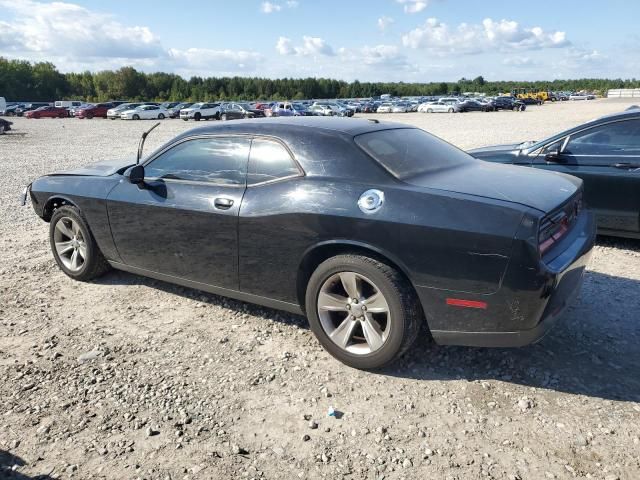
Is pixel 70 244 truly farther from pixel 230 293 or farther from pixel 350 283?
pixel 350 283

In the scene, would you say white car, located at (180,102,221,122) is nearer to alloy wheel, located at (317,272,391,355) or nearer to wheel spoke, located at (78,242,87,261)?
wheel spoke, located at (78,242,87,261)

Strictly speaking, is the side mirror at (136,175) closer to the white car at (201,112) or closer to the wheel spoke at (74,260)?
the wheel spoke at (74,260)

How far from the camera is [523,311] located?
2830 mm

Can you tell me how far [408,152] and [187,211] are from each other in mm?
1743

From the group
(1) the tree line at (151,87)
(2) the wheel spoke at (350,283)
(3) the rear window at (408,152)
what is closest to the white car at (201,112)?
(3) the rear window at (408,152)

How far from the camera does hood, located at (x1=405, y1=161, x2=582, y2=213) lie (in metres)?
3.07

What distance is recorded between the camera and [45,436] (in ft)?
9.16

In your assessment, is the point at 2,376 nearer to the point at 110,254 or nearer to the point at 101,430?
the point at 101,430

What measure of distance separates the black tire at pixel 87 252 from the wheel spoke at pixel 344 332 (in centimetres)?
266

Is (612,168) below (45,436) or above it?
above

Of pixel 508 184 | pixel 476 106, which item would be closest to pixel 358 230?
pixel 508 184

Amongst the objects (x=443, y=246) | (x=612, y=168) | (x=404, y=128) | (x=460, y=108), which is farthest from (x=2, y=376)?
(x=460, y=108)

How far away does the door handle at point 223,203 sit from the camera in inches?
147

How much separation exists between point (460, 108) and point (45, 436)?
54917 mm
